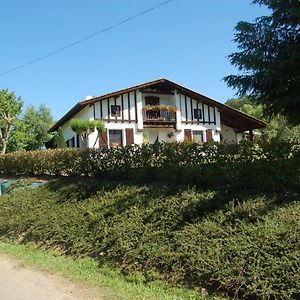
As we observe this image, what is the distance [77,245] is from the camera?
832 centimetres

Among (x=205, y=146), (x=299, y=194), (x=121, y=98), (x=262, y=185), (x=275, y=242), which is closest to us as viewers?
(x=275, y=242)

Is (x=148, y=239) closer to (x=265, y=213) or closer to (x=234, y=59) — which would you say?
(x=265, y=213)

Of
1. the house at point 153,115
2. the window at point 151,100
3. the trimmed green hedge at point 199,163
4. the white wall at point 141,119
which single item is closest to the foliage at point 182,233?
the trimmed green hedge at point 199,163

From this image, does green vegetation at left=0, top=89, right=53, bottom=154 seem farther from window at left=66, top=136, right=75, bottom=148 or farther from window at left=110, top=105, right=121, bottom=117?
window at left=110, top=105, right=121, bottom=117

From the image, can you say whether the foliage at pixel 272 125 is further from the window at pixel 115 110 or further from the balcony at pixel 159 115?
the window at pixel 115 110

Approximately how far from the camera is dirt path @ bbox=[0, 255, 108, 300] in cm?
581

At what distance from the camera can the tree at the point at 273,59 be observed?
342 inches

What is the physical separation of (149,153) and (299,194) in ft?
15.7

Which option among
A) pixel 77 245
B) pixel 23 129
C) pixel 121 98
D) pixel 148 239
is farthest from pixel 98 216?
pixel 23 129

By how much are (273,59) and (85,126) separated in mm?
19865

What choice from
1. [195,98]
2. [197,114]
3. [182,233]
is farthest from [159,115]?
[182,233]

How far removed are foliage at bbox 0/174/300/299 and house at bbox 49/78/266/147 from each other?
19262 millimetres

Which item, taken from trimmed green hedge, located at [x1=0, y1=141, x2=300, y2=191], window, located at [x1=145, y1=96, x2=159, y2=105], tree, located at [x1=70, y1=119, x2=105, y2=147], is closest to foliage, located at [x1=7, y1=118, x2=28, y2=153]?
tree, located at [x1=70, y1=119, x2=105, y2=147]

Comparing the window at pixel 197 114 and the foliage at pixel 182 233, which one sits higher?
the window at pixel 197 114
